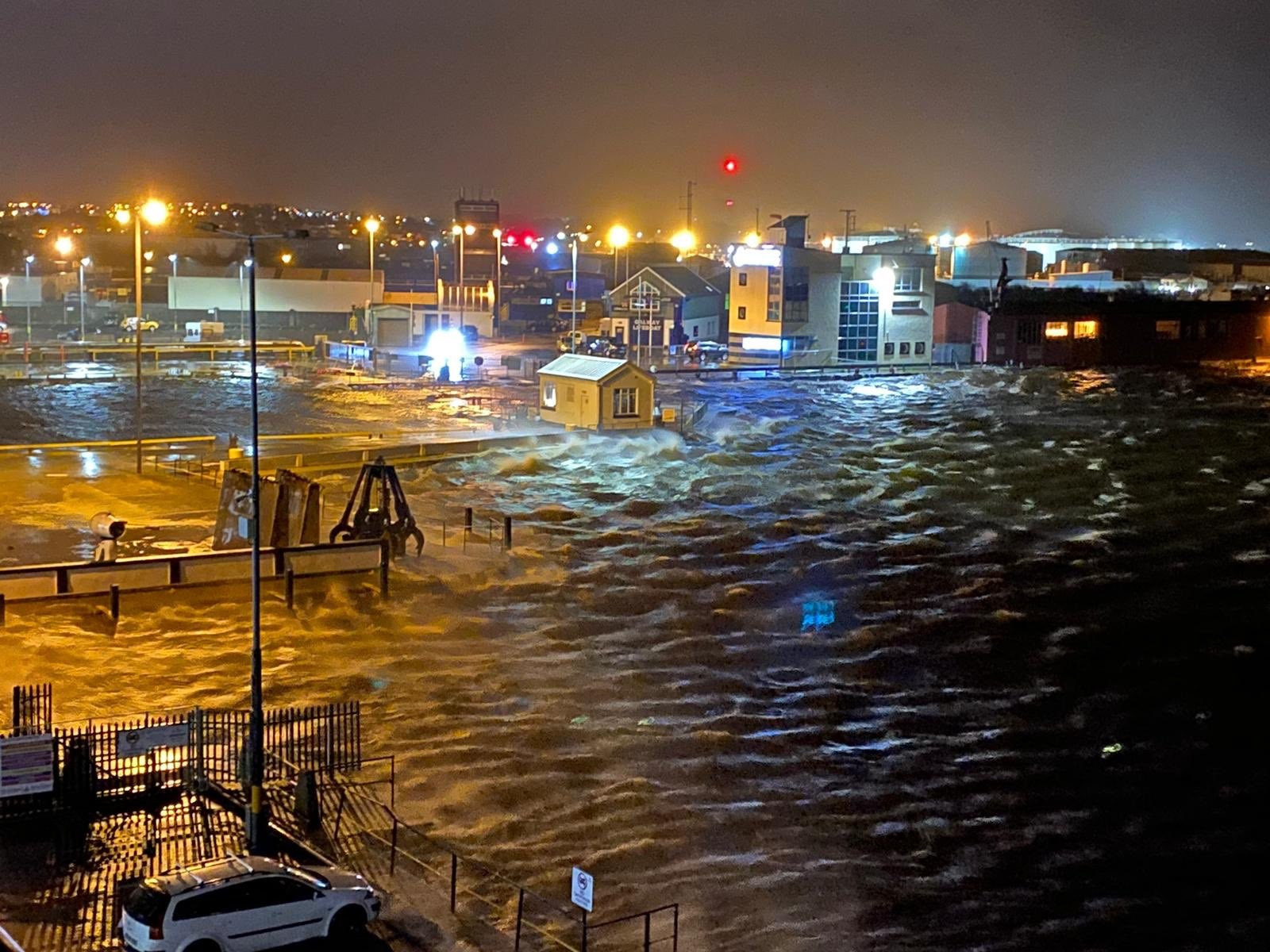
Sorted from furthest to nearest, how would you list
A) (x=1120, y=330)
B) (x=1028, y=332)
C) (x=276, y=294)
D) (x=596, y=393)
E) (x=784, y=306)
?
1. (x=276, y=294)
2. (x=1120, y=330)
3. (x=1028, y=332)
4. (x=784, y=306)
5. (x=596, y=393)

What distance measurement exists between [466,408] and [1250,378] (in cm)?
4464

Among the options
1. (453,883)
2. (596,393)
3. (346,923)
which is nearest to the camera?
(346,923)

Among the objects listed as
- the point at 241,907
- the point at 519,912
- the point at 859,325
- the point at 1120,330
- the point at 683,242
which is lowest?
the point at 519,912

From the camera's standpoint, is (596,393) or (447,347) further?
(447,347)

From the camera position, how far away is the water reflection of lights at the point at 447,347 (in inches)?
2244

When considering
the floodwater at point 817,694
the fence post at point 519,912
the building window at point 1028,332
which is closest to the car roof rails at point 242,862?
the fence post at point 519,912

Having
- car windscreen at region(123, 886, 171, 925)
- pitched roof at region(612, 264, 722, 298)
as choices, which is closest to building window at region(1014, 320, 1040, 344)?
pitched roof at region(612, 264, 722, 298)

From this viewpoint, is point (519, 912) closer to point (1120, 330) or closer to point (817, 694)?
point (817, 694)

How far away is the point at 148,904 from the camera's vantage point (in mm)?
9289

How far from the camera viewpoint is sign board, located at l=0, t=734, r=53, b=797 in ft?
39.2

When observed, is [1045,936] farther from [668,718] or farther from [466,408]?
[466,408]

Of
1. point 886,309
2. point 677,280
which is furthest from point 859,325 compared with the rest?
point 677,280

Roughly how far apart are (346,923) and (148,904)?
4.55 ft

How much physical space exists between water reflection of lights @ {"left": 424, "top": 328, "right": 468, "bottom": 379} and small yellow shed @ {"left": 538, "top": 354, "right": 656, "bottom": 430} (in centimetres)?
1551
